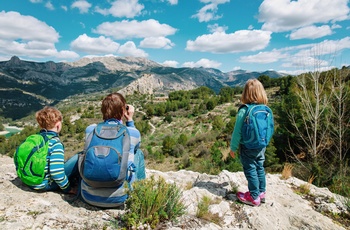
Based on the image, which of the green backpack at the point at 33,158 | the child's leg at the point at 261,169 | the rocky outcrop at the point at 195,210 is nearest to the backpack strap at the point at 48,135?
the green backpack at the point at 33,158

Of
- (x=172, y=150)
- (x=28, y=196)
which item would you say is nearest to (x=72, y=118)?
(x=172, y=150)

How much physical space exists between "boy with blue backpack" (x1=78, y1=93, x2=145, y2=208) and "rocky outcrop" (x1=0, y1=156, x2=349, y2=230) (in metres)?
0.27

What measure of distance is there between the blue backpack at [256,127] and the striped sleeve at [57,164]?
264cm

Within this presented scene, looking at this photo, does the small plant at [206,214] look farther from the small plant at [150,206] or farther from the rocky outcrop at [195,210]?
the small plant at [150,206]

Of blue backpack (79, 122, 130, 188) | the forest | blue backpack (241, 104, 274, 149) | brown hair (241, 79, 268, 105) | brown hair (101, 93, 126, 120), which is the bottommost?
the forest

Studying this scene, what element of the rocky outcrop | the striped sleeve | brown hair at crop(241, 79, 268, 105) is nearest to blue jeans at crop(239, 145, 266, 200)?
the rocky outcrop

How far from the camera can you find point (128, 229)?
8.00 ft

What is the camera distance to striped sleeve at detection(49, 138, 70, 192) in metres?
3.04

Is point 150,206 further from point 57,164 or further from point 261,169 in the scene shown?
point 261,169

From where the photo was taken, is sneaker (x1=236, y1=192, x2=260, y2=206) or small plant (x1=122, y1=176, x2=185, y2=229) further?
sneaker (x1=236, y1=192, x2=260, y2=206)

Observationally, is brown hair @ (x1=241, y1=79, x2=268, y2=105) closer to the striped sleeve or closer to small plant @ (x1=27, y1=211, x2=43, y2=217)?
the striped sleeve

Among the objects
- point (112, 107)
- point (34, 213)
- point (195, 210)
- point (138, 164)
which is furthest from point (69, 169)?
point (195, 210)

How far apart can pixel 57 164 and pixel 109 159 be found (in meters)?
0.97

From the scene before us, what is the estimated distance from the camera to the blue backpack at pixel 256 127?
10.4 feet
